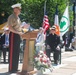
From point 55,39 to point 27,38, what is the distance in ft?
→ 13.1

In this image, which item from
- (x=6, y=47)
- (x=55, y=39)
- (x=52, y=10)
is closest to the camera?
(x=55, y=39)

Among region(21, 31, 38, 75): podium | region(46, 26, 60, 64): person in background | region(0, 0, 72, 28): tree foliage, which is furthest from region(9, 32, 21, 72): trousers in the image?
region(0, 0, 72, 28): tree foliage

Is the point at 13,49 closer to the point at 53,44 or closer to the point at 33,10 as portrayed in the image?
the point at 53,44

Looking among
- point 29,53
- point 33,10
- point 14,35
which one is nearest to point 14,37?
point 14,35

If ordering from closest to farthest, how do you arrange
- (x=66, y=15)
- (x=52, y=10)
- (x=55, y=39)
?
(x=55, y=39), (x=66, y=15), (x=52, y=10)

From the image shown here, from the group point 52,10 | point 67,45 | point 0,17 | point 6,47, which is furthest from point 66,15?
point 0,17

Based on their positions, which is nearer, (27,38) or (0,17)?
(27,38)

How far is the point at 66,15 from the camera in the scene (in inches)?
776

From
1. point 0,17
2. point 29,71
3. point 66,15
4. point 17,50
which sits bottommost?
point 29,71

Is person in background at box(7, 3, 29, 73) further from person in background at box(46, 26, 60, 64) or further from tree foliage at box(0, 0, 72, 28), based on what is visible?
tree foliage at box(0, 0, 72, 28)

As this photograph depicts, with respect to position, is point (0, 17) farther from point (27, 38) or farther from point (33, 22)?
point (27, 38)

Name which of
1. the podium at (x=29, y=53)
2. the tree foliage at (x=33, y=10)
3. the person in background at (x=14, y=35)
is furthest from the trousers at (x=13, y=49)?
the tree foliage at (x=33, y=10)

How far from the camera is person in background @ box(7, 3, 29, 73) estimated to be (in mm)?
9695

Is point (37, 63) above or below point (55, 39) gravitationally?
below
